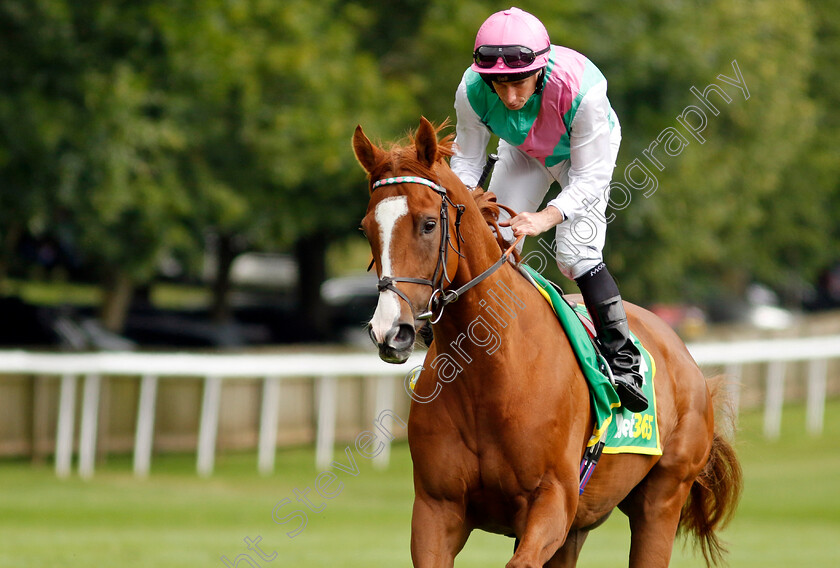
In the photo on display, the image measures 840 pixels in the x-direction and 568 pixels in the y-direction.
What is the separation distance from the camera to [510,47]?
4961 mm

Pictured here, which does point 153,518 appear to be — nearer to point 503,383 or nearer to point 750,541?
point 750,541

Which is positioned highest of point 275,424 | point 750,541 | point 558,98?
point 558,98

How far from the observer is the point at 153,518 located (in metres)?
11.2

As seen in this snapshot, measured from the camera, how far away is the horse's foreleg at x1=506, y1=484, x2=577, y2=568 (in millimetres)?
4625

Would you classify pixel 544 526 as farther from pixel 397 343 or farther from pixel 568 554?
pixel 568 554

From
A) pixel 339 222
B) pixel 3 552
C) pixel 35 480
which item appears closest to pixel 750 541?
pixel 3 552

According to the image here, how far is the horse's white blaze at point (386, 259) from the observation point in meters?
4.15

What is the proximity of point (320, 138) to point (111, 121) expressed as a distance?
2880 millimetres

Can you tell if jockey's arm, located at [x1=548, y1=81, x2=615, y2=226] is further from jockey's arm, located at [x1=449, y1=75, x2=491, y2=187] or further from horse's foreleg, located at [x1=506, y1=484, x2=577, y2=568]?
horse's foreleg, located at [x1=506, y1=484, x2=577, y2=568]

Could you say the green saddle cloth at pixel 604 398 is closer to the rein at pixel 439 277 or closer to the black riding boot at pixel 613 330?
the black riding boot at pixel 613 330

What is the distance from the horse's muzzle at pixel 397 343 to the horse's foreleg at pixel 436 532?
0.91 meters

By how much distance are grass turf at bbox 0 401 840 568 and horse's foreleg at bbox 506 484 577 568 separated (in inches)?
104

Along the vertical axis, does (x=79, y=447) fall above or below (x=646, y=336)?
below

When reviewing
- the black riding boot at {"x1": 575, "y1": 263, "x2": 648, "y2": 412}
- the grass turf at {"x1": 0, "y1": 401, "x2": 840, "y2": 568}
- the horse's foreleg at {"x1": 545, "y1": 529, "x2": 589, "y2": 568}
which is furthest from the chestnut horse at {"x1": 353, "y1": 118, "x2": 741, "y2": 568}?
the grass turf at {"x1": 0, "y1": 401, "x2": 840, "y2": 568}
